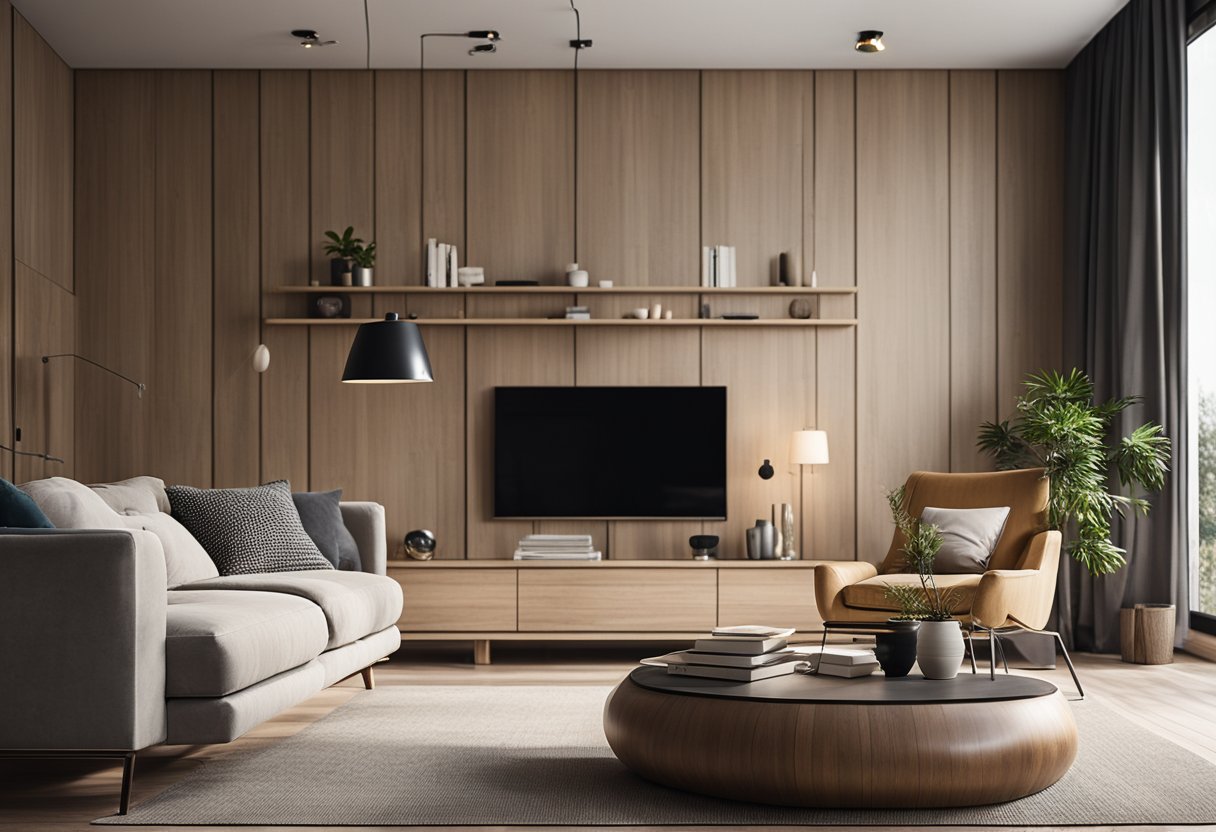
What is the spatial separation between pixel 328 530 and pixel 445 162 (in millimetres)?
2232

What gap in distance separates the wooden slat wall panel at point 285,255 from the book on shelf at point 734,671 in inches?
136

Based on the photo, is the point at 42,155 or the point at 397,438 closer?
the point at 42,155

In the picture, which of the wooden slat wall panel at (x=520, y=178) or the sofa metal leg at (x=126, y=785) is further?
the wooden slat wall panel at (x=520, y=178)

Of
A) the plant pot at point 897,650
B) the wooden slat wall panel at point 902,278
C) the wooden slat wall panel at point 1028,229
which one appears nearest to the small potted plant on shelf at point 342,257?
the wooden slat wall panel at point 902,278

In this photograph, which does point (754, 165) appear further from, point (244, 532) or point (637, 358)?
point (244, 532)

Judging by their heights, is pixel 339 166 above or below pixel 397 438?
above

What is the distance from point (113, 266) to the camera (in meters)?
6.17

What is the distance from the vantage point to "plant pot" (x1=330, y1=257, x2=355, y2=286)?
19.9ft

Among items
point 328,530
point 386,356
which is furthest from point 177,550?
point 386,356

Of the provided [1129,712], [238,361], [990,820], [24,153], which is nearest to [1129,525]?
[1129,712]

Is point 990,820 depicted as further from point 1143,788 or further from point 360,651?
point 360,651

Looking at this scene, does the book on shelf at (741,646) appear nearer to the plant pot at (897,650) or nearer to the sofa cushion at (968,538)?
the plant pot at (897,650)

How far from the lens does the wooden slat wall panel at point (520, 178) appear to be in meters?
6.20

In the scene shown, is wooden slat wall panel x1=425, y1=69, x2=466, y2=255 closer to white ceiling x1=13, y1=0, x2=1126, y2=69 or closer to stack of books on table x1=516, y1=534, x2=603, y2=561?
white ceiling x1=13, y1=0, x2=1126, y2=69
